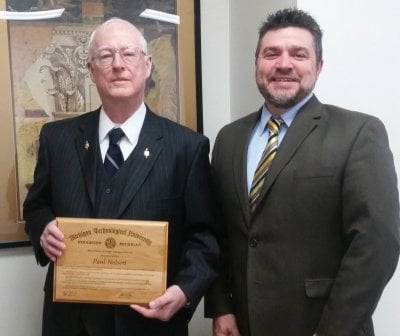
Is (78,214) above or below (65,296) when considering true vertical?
above

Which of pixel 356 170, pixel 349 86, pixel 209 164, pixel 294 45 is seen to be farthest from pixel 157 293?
pixel 349 86

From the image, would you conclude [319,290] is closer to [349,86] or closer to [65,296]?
[65,296]

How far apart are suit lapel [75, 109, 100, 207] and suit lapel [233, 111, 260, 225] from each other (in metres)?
0.38

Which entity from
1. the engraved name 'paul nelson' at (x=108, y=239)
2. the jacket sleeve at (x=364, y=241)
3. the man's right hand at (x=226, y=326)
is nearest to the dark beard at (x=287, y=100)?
the jacket sleeve at (x=364, y=241)

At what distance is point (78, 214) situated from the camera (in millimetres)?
1312

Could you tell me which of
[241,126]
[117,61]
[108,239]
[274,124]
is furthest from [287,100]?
[108,239]

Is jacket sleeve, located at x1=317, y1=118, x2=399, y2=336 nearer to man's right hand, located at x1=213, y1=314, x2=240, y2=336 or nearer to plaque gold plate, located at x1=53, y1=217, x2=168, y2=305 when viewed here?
man's right hand, located at x1=213, y1=314, x2=240, y2=336

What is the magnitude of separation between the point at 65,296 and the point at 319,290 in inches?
24.9

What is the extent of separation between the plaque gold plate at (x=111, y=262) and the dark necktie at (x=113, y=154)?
0.55 feet

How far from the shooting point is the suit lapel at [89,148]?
1.31 m

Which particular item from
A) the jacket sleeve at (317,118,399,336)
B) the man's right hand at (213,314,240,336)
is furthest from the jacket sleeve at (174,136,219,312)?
the jacket sleeve at (317,118,399,336)

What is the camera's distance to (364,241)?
1.14m

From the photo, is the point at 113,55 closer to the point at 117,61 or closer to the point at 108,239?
the point at 117,61

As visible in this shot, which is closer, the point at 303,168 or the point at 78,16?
the point at 303,168
